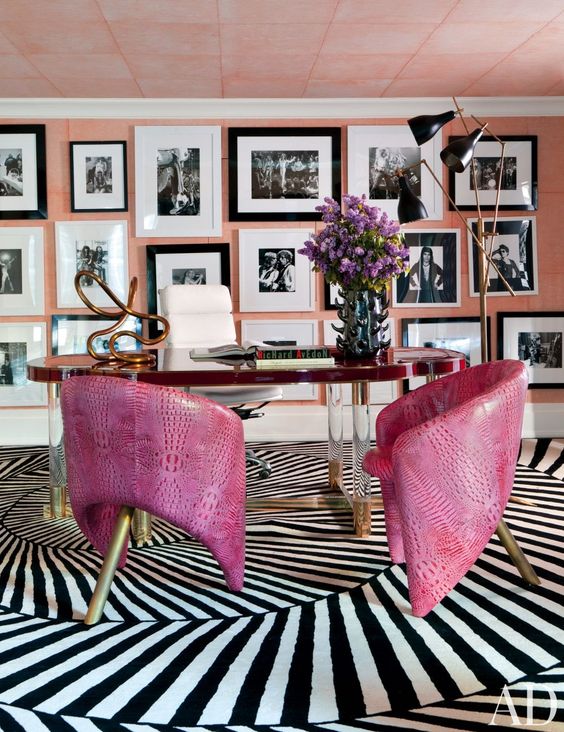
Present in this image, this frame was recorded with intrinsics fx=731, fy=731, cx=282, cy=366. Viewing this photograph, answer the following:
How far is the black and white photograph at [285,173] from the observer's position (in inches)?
207

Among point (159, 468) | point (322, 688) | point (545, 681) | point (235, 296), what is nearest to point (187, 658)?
point (322, 688)

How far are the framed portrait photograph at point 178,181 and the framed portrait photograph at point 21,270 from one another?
2.50ft

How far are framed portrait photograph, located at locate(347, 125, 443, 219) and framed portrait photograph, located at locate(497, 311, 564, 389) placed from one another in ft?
3.34

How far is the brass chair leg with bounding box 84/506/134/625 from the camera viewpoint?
82.4 inches

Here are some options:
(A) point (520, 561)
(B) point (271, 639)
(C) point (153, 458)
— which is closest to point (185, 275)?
(C) point (153, 458)

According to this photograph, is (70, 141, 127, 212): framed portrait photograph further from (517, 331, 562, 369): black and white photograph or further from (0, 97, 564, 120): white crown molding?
(517, 331, 562, 369): black and white photograph

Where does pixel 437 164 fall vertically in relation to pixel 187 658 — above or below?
above

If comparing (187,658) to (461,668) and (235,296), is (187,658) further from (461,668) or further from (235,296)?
(235,296)

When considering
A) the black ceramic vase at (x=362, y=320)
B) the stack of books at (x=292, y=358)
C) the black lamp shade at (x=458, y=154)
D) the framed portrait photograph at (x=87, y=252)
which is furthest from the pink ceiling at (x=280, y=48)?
the stack of books at (x=292, y=358)

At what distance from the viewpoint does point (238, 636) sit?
6.56 ft

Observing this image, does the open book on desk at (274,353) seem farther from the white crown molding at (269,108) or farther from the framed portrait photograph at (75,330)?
the white crown molding at (269,108)

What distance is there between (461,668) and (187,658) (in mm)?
682

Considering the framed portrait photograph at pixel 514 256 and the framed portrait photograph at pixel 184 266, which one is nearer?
the framed portrait photograph at pixel 184 266

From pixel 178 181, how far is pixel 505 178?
2.39 meters
